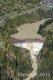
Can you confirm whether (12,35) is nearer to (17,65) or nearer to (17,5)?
(17,65)

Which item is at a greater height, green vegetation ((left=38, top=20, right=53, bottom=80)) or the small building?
the small building

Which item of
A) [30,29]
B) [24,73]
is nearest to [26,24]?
[30,29]

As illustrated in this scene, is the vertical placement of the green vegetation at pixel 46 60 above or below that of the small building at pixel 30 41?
below

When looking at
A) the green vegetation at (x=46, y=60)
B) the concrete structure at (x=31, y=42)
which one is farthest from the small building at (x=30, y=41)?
the green vegetation at (x=46, y=60)

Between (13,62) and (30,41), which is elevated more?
(30,41)

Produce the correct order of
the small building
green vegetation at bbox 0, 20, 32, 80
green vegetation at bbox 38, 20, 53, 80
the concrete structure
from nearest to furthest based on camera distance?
green vegetation at bbox 38, 20, 53, 80 → green vegetation at bbox 0, 20, 32, 80 → the concrete structure → the small building

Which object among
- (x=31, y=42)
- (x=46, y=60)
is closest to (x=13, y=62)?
(x=46, y=60)

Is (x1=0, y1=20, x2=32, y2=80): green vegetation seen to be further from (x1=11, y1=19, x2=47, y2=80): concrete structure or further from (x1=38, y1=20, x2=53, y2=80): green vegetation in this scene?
(x1=38, y1=20, x2=53, y2=80): green vegetation

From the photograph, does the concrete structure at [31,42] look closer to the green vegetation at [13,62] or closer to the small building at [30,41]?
the small building at [30,41]

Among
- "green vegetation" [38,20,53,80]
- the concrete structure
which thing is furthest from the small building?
"green vegetation" [38,20,53,80]

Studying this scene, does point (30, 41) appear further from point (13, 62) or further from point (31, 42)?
point (13, 62)

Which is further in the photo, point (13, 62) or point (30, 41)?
point (30, 41)
